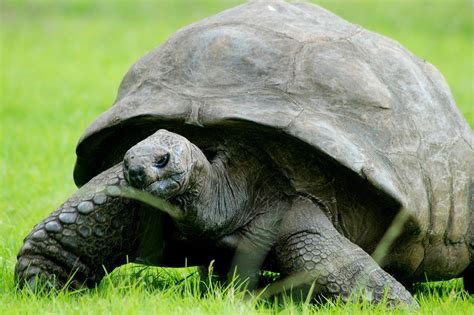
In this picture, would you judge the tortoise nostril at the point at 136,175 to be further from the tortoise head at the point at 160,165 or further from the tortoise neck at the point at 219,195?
the tortoise neck at the point at 219,195

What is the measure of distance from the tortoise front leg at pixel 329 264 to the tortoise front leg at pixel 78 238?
732 mm

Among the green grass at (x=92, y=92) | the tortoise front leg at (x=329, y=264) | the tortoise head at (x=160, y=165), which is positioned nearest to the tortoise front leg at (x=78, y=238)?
the green grass at (x=92, y=92)


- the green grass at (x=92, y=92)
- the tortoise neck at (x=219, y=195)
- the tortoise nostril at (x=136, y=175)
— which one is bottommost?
the green grass at (x=92, y=92)

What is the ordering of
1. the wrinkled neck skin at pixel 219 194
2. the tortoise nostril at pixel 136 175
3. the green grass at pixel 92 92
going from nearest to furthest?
the tortoise nostril at pixel 136 175
the green grass at pixel 92 92
the wrinkled neck skin at pixel 219 194

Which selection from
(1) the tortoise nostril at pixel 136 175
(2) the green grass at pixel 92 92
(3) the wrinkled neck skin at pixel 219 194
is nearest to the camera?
(1) the tortoise nostril at pixel 136 175

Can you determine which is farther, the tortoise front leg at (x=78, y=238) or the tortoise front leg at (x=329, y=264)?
the tortoise front leg at (x=78, y=238)

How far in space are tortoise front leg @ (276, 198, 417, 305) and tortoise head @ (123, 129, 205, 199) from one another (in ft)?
1.93

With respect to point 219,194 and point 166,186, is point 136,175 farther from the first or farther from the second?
point 219,194

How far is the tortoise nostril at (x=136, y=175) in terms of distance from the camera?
3680mm

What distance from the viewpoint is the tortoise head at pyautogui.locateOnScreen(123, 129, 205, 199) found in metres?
3.71

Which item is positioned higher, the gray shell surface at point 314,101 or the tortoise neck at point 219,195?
the gray shell surface at point 314,101

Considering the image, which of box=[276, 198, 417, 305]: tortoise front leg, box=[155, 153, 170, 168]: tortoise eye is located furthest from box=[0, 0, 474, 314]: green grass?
box=[155, 153, 170, 168]: tortoise eye

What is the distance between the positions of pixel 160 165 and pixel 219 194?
1.88 ft

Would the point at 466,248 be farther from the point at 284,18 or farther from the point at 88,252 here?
the point at 88,252
